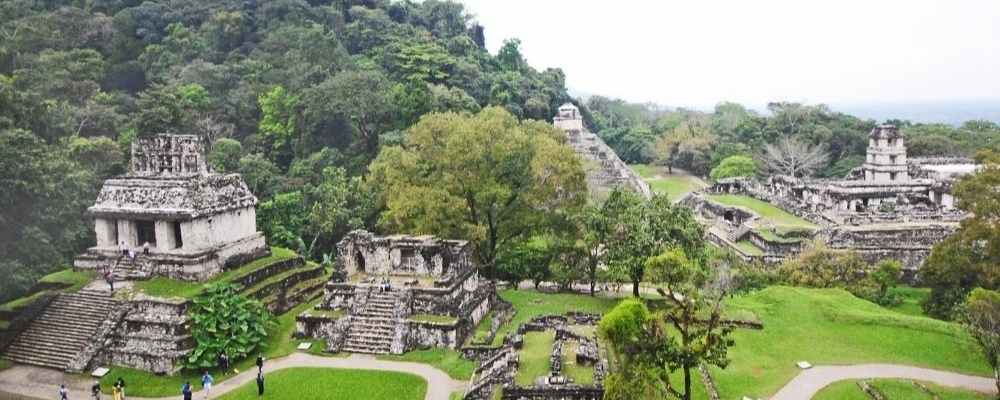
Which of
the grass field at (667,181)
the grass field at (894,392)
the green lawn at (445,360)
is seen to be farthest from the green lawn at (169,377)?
the grass field at (667,181)

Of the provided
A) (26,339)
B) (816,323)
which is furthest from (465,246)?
(26,339)

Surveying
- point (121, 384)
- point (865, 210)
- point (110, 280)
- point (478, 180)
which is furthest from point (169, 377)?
point (865, 210)

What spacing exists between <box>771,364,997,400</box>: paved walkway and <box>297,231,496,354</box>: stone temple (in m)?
9.51

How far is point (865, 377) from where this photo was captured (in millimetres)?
19016

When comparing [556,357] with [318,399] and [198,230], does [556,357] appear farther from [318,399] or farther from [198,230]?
[198,230]

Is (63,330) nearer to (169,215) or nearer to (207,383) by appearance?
(169,215)

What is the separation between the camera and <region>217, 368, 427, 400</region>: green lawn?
59.0 ft

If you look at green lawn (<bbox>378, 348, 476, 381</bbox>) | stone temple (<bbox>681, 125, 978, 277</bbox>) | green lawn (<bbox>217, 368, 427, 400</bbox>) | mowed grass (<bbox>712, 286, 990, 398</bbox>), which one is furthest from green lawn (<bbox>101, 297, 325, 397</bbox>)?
stone temple (<bbox>681, 125, 978, 277</bbox>)

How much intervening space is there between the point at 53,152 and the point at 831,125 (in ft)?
218

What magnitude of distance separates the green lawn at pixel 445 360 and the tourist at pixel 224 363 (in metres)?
4.26

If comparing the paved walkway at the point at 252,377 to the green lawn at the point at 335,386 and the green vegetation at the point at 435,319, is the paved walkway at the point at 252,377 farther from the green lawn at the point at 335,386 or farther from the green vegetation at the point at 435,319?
the green vegetation at the point at 435,319

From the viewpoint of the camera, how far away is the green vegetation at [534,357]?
57.1 ft

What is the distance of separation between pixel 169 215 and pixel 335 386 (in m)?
9.21

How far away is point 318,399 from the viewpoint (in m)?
17.8
